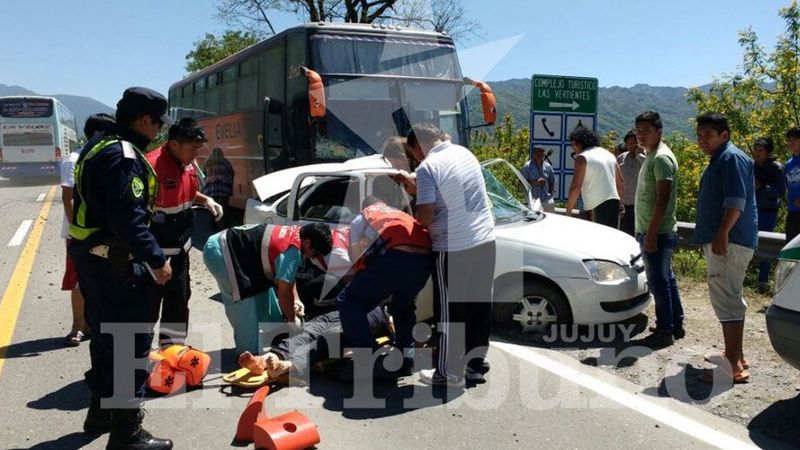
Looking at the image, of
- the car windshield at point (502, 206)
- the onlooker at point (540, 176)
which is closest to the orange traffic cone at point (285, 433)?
the car windshield at point (502, 206)

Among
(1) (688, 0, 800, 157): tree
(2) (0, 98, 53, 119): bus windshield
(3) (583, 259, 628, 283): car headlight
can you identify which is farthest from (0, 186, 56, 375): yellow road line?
(2) (0, 98, 53, 119): bus windshield

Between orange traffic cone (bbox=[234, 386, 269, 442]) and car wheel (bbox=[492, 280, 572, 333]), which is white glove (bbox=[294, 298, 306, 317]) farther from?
car wheel (bbox=[492, 280, 572, 333])

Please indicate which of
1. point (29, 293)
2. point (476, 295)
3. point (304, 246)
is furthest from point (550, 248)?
point (29, 293)

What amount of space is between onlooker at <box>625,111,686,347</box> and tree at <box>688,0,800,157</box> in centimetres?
778

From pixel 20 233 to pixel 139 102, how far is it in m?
10.9

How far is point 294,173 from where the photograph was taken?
7410 millimetres

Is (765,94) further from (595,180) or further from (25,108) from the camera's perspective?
(25,108)

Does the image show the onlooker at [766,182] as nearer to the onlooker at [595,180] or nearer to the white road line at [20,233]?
the onlooker at [595,180]

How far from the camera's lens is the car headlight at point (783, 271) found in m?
3.94

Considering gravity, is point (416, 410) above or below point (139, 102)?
below

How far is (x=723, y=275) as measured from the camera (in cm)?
479

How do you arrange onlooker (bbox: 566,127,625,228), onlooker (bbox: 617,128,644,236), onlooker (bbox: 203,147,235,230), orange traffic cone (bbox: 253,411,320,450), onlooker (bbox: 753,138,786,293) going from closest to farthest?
orange traffic cone (bbox: 253,411,320,450)
onlooker (bbox: 566,127,625,228)
onlooker (bbox: 753,138,786,293)
onlooker (bbox: 617,128,644,236)
onlooker (bbox: 203,147,235,230)

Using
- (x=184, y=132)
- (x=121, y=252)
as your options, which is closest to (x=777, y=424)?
Result: (x=121, y=252)

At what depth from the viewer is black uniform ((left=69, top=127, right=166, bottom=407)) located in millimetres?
3320
